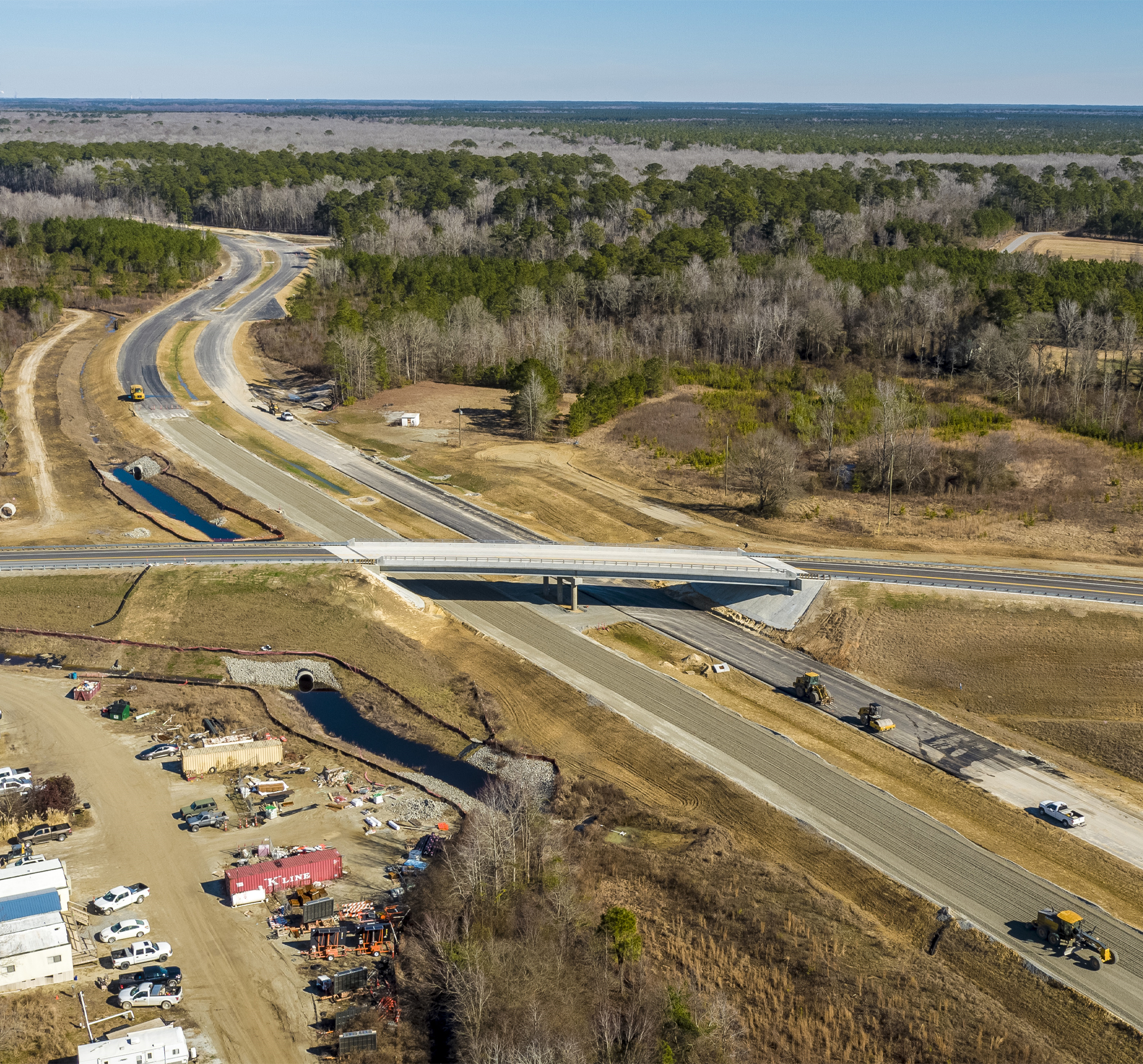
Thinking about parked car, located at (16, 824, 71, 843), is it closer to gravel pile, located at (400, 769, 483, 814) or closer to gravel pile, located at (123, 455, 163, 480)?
gravel pile, located at (400, 769, 483, 814)

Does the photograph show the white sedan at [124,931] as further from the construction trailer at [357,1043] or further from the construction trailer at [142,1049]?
the construction trailer at [357,1043]

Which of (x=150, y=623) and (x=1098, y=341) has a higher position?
(x=1098, y=341)

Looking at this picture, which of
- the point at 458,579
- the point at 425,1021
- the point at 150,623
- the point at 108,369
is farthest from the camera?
the point at 108,369

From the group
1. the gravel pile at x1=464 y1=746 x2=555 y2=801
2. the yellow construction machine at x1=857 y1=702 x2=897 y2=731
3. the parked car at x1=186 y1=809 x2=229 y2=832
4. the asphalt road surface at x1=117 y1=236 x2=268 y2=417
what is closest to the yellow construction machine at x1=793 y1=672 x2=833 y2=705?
the yellow construction machine at x1=857 y1=702 x2=897 y2=731

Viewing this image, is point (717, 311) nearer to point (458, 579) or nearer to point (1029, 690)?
point (458, 579)

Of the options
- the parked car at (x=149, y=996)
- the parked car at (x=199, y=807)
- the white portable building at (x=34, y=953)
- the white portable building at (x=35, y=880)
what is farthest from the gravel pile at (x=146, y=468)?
the parked car at (x=149, y=996)

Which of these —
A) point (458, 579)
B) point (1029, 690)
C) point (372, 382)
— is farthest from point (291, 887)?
point (372, 382)

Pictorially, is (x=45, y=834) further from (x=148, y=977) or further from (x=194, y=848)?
(x=148, y=977)

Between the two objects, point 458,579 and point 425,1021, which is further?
point 458,579
